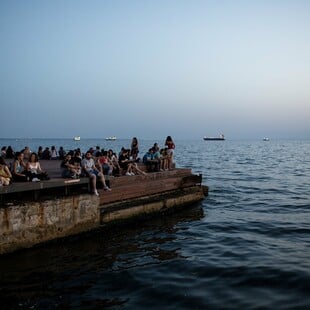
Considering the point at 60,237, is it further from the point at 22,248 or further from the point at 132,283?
the point at 132,283

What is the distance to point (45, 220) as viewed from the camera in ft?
35.6

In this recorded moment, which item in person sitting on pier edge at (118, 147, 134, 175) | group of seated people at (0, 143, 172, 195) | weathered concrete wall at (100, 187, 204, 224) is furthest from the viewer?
person sitting on pier edge at (118, 147, 134, 175)

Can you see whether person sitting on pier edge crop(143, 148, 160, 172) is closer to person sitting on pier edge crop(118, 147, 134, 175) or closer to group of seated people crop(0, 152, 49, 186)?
person sitting on pier edge crop(118, 147, 134, 175)

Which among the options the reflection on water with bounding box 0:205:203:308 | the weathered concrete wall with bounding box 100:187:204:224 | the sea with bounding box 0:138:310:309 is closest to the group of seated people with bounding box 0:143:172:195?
the weathered concrete wall with bounding box 100:187:204:224

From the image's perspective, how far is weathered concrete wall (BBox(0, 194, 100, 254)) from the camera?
995 centimetres

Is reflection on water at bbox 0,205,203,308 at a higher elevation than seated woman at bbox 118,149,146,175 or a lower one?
lower

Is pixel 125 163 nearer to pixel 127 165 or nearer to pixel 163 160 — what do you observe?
pixel 127 165

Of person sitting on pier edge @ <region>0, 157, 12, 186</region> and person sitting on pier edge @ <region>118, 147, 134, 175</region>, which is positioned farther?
person sitting on pier edge @ <region>118, 147, 134, 175</region>

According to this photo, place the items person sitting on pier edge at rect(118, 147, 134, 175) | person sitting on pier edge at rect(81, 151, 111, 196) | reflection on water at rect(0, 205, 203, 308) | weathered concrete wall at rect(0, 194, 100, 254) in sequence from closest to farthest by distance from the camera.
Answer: reflection on water at rect(0, 205, 203, 308) → weathered concrete wall at rect(0, 194, 100, 254) → person sitting on pier edge at rect(81, 151, 111, 196) → person sitting on pier edge at rect(118, 147, 134, 175)

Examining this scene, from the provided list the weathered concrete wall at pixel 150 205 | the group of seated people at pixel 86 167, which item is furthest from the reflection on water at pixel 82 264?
the group of seated people at pixel 86 167

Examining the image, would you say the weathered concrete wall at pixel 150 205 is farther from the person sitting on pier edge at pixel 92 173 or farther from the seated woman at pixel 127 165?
the seated woman at pixel 127 165

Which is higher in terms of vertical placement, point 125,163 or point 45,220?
point 125,163

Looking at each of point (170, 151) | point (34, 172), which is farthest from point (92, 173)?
point (170, 151)

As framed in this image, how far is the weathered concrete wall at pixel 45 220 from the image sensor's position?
995 cm
